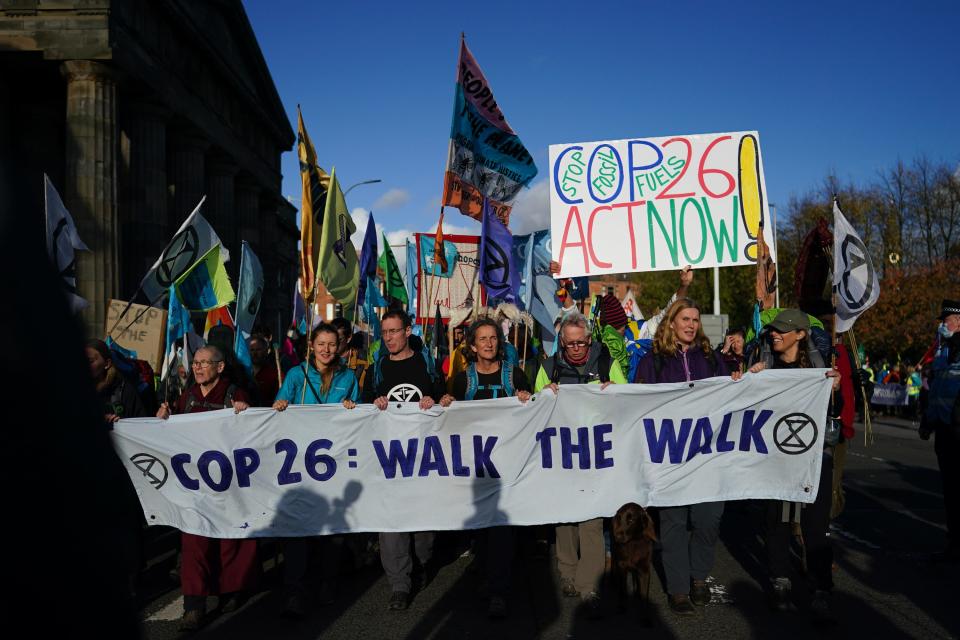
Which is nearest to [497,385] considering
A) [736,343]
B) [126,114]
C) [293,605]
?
[293,605]

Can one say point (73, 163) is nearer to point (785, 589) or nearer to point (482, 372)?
point (482, 372)

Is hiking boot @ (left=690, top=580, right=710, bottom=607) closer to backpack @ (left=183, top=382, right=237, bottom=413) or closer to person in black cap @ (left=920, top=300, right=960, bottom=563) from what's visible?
person in black cap @ (left=920, top=300, right=960, bottom=563)

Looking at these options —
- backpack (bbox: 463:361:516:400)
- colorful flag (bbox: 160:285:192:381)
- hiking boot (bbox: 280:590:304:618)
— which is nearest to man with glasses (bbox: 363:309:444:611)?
backpack (bbox: 463:361:516:400)

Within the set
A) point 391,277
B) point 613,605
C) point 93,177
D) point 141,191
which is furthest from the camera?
point 141,191

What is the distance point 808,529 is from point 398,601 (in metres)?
2.72

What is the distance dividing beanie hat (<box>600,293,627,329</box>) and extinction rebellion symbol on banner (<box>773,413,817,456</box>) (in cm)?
370

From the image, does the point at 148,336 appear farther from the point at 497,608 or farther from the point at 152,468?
the point at 497,608

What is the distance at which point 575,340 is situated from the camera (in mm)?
5617

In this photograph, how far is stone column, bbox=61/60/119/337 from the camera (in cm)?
2148

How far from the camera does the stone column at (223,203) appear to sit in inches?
1366

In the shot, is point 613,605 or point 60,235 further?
point 60,235

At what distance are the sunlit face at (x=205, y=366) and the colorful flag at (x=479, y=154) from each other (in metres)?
3.30

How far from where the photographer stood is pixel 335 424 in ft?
17.8

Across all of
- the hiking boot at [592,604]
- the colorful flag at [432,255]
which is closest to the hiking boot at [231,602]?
the hiking boot at [592,604]
